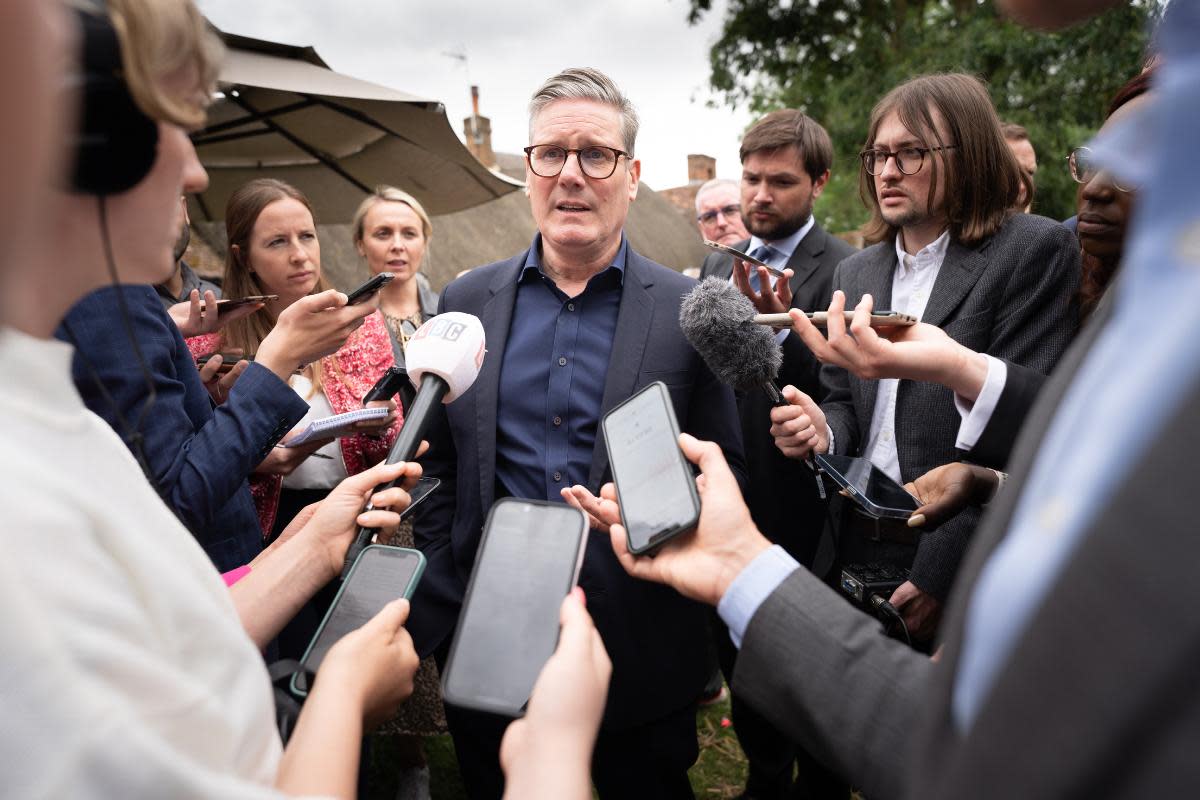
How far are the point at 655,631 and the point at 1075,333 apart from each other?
1570mm

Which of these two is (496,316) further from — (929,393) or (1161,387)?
(1161,387)

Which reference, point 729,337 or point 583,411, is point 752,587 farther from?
point 583,411

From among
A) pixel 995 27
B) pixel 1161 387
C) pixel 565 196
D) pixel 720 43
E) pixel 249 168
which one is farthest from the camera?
pixel 720 43

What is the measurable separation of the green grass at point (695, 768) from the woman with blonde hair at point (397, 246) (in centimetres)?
227

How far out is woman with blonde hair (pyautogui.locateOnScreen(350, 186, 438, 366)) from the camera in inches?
174

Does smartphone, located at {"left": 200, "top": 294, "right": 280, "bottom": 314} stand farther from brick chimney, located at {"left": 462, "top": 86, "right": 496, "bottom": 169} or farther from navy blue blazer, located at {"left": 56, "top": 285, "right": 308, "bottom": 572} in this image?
brick chimney, located at {"left": 462, "top": 86, "right": 496, "bottom": 169}

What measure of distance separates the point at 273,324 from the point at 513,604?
262cm

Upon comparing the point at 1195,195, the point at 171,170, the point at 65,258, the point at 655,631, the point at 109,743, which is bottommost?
the point at 655,631

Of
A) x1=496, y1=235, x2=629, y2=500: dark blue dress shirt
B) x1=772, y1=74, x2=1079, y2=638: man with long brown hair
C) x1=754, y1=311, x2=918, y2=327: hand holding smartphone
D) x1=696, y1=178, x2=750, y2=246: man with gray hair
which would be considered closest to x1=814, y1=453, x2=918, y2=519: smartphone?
x1=772, y1=74, x2=1079, y2=638: man with long brown hair

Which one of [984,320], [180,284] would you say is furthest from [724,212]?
[180,284]

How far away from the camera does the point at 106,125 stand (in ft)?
3.21

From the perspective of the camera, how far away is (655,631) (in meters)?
2.20

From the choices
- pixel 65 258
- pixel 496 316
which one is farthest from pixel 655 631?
pixel 65 258

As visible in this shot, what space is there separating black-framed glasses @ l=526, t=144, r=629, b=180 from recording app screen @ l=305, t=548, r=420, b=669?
1.39 m
